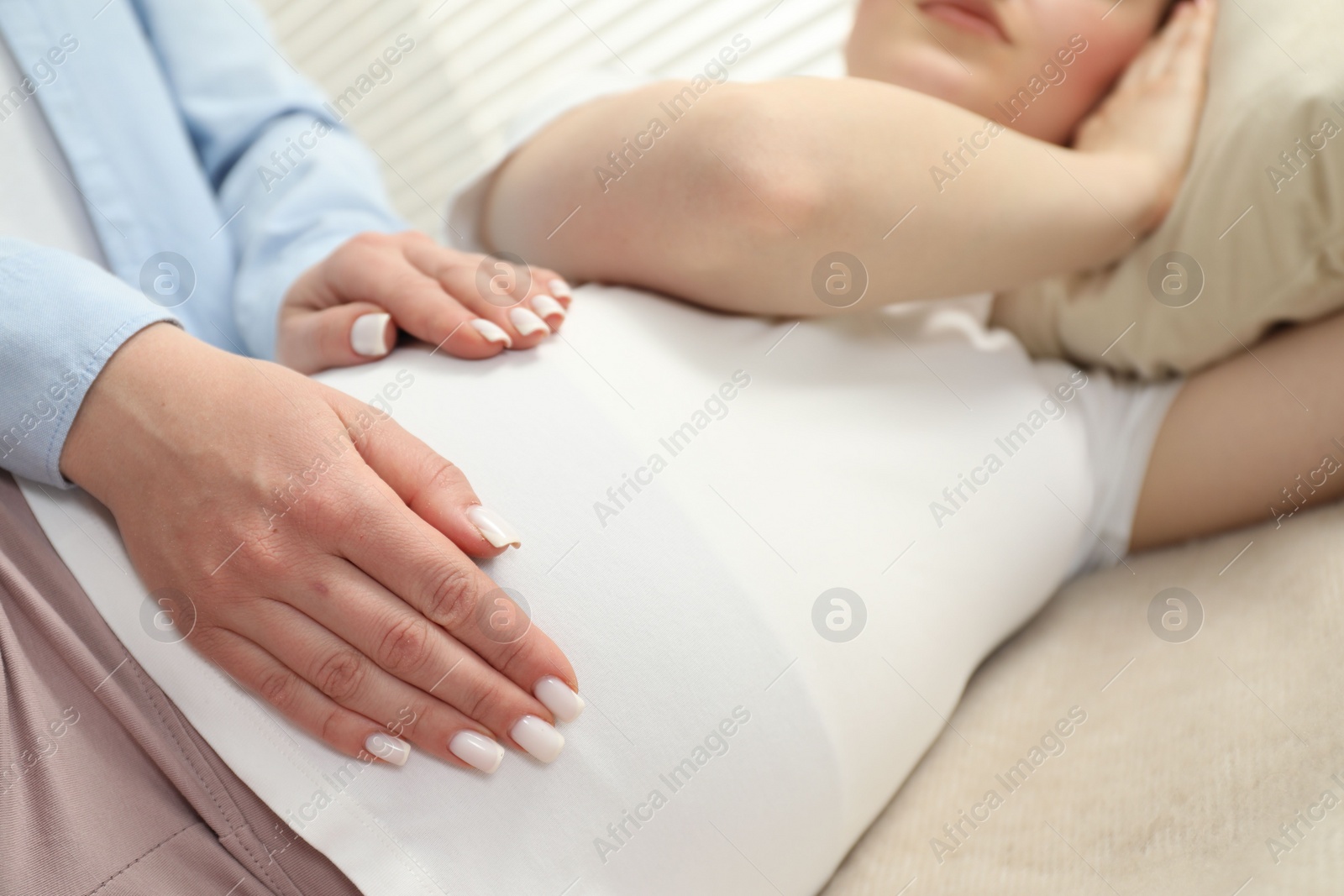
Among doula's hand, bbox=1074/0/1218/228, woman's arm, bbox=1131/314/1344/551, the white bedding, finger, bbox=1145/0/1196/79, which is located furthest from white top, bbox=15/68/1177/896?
finger, bbox=1145/0/1196/79

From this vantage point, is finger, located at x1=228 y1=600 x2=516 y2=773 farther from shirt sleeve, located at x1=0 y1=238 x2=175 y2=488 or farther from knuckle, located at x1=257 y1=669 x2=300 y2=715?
shirt sleeve, located at x1=0 y1=238 x2=175 y2=488

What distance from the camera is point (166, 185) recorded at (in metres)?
0.83

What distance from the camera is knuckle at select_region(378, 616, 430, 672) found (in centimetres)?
46

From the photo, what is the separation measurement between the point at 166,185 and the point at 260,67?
19 centimetres

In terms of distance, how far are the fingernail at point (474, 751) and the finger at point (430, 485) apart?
100 millimetres

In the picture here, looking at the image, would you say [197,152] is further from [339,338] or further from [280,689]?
[280,689]

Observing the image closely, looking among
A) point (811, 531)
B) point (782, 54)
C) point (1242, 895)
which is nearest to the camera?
point (1242, 895)

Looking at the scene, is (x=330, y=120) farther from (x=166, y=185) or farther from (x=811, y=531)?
(x=811, y=531)

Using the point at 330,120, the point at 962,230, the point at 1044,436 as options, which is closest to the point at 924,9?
the point at 962,230

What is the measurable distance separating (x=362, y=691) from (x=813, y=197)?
1.43ft

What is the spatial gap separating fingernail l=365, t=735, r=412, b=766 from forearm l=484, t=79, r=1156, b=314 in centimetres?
39

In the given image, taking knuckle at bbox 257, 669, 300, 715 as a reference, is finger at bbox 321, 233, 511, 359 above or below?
above

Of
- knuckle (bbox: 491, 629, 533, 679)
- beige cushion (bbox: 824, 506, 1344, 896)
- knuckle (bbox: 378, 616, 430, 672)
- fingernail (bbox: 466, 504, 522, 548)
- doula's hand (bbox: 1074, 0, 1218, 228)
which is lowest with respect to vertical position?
beige cushion (bbox: 824, 506, 1344, 896)

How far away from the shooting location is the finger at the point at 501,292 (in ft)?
1.97
